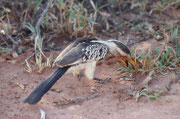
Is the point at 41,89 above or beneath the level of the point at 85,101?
above

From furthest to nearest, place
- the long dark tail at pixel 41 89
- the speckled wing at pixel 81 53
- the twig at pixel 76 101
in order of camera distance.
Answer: the speckled wing at pixel 81 53 < the twig at pixel 76 101 < the long dark tail at pixel 41 89

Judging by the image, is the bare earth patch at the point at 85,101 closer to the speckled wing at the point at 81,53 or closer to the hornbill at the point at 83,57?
the hornbill at the point at 83,57

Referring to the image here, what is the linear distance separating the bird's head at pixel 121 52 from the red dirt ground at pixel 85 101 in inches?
9.3

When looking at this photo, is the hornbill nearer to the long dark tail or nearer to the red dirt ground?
the long dark tail

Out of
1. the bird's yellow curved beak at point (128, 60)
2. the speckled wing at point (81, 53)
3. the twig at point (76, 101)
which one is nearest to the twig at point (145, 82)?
the bird's yellow curved beak at point (128, 60)

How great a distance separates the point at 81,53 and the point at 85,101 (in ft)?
2.23

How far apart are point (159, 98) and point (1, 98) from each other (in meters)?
2.05

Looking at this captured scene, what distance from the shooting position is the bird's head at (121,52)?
4188 mm

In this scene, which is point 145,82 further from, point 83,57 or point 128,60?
point 83,57

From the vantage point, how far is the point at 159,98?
A: 11.5 feet

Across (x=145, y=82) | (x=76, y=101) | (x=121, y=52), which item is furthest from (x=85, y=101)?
(x=121, y=52)

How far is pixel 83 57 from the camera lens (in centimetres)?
391

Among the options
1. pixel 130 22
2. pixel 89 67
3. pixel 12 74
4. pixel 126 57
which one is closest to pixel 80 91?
pixel 89 67

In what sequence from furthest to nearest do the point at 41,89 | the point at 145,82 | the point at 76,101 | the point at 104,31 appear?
the point at 104,31 < the point at 145,82 < the point at 76,101 < the point at 41,89
